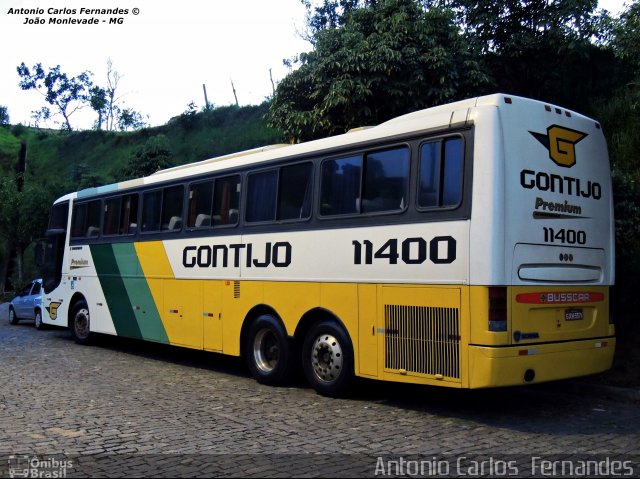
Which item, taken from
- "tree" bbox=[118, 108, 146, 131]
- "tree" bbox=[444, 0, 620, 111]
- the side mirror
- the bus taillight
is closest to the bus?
the bus taillight

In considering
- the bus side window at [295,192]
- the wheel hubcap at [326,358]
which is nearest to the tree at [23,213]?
the bus side window at [295,192]

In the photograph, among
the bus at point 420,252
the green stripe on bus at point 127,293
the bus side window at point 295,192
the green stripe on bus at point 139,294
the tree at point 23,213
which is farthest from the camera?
the tree at point 23,213

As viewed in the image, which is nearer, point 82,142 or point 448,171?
point 448,171

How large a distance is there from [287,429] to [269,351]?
114 inches

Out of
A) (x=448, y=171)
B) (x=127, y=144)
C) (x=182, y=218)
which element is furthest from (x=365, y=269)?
(x=127, y=144)

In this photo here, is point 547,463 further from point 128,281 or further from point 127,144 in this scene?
point 127,144

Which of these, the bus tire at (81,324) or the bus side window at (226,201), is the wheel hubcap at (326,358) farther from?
the bus tire at (81,324)

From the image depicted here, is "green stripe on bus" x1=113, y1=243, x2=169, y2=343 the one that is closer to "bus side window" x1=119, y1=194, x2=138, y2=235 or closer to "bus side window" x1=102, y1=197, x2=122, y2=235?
"bus side window" x1=119, y1=194, x2=138, y2=235

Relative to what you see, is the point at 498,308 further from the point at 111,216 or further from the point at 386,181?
the point at 111,216

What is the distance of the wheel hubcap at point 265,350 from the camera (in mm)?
9516

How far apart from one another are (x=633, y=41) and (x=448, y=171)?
5.84 metres

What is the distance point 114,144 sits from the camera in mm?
48312

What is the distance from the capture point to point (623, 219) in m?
10.2

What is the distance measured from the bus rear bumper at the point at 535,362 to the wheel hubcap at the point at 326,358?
205 centimetres
